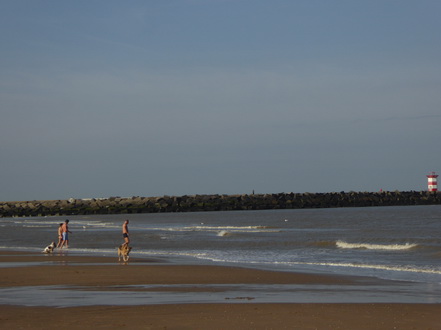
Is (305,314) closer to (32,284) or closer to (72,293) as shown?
(72,293)

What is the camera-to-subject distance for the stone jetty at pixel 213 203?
11231 centimetres

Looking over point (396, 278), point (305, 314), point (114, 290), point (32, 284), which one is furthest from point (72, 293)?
point (396, 278)

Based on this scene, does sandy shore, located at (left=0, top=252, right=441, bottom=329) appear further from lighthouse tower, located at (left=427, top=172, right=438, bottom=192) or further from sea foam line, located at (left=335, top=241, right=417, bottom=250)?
lighthouse tower, located at (left=427, top=172, right=438, bottom=192)

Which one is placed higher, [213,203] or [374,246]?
[213,203]

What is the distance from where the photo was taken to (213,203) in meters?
120

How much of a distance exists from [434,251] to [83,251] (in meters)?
14.2

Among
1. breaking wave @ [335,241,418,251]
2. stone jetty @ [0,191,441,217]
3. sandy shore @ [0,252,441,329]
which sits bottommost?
sandy shore @ [0,252,441,329]

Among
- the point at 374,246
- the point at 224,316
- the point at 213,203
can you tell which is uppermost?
the point at 213,203

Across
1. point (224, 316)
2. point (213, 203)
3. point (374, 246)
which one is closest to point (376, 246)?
point (374, 246)

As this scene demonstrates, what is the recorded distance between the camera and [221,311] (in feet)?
42.5

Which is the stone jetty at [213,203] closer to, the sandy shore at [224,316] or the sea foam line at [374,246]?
the sea foam line at [374,246]

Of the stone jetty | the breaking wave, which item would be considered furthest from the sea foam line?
the stone jetty

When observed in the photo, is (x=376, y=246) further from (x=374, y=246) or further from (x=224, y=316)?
(x=224, y=316)

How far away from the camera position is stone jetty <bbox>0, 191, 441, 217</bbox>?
112312 millimetres
